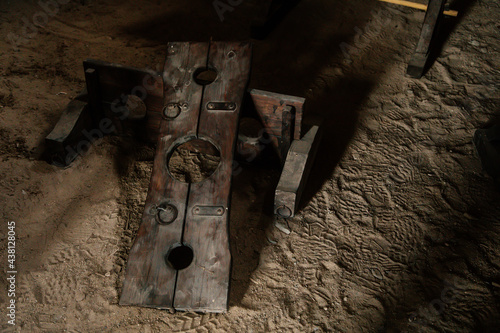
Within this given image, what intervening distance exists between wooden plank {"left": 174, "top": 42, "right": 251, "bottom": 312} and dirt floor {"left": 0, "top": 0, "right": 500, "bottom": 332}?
256 mm

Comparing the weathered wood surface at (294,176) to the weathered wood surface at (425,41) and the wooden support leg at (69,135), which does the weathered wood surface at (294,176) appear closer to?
the weathered wood surface at (425,41)

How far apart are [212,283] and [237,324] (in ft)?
1.11

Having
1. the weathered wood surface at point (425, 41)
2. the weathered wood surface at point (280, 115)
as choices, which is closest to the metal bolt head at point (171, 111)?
the weathered wood surface at point (280, 115)

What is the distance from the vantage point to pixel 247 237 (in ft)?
11.6

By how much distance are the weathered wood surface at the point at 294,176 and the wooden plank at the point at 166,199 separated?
2.23 ft

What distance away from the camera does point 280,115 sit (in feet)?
12.0

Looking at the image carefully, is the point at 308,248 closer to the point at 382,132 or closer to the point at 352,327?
the point at 352,327

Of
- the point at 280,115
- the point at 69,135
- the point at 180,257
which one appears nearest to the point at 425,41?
the point at 280,115

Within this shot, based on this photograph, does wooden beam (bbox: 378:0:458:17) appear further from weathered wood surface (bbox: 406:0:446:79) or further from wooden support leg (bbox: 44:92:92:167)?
wooden support leg (bbox: 44:92:92:167)

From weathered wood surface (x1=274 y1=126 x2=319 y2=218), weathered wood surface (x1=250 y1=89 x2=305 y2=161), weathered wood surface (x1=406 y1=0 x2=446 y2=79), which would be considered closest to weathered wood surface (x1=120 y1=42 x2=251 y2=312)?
weathered wood surface (x1=250 y1=89 x2=305 y2=161)

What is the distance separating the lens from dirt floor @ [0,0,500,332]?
3.14 meters

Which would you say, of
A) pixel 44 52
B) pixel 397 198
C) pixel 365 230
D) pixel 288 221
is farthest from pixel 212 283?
pixel 44 52

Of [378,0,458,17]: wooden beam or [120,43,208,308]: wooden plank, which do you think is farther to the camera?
[378,0,458,17]: wooden beam

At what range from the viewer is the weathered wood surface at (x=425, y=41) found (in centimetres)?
464
